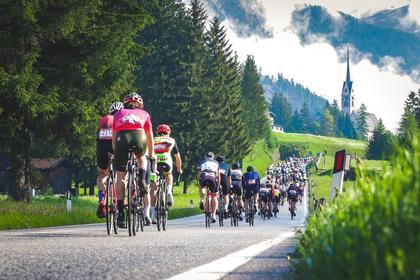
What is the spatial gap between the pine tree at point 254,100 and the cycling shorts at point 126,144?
116 meters

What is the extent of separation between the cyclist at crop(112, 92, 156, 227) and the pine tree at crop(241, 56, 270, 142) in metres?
116

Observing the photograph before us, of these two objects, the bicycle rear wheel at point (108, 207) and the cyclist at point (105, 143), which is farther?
the cyclist at point (105, 143)

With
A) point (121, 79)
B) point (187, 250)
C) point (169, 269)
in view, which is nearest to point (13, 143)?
point (121, 79)

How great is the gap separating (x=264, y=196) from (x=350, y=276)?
102 ft

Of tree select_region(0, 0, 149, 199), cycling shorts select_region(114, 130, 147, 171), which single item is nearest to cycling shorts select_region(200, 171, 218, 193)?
tree select_region(0, 0, 149, 199)

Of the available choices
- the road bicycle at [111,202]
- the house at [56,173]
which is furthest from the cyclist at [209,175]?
the house at [56,173]

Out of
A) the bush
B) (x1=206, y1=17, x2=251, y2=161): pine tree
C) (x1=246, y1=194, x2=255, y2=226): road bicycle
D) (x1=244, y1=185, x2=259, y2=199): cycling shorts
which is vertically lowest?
(x1=246, y1=194, x2=255, y2=226): road bicycle

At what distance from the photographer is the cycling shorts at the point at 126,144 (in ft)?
34.6

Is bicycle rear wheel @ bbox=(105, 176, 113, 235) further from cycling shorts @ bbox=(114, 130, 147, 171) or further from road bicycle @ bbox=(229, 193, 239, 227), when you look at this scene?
road bicycle @ bbox=(229, 193, 239, 227)

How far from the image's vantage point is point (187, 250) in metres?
7.57

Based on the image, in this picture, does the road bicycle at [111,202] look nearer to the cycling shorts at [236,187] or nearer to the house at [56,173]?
the cycling shorts at [236,187]

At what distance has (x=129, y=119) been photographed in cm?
1046

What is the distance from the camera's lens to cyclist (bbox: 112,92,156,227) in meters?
10.5

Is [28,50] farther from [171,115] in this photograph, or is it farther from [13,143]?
[171,115]
